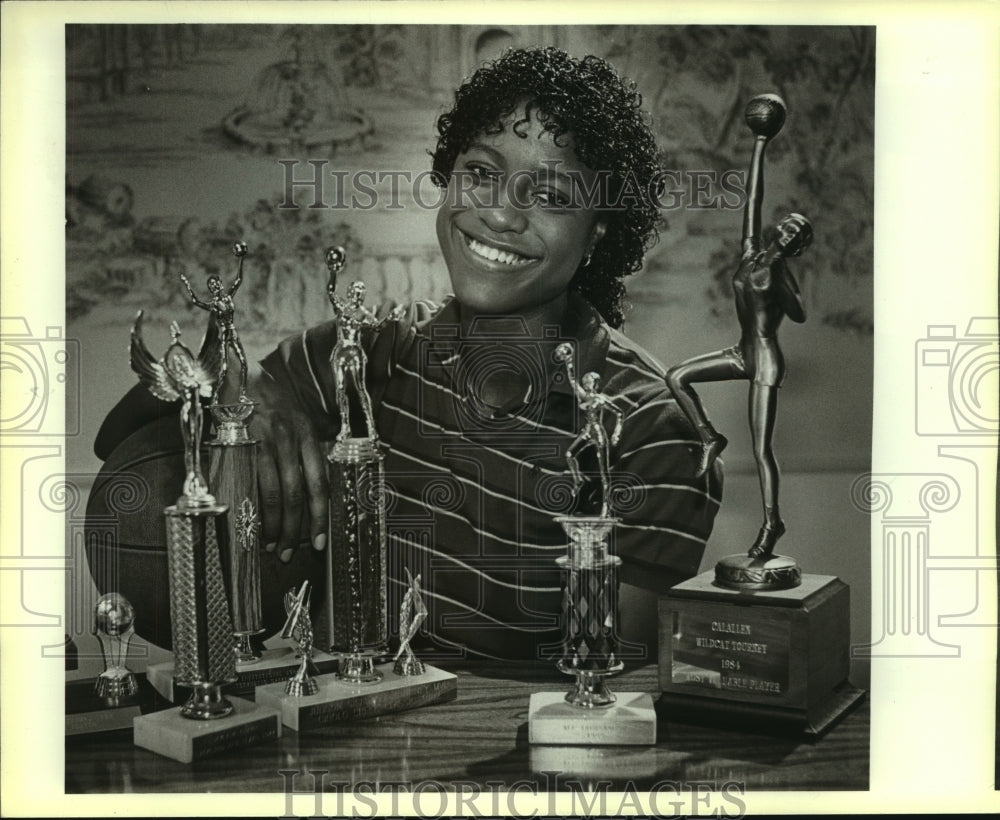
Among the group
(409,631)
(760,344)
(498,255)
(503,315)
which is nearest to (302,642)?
(409,631)

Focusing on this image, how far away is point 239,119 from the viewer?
8.39ft

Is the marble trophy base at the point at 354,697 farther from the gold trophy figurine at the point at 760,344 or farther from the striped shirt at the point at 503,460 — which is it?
the gold trophy figurine at the point at 760,344

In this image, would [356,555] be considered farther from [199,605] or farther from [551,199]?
[551,199]

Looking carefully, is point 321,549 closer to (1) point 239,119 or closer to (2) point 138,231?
(2) point 138,231

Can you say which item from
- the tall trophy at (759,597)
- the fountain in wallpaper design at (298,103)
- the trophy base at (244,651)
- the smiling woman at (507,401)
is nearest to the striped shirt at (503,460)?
the smiling woman at (507,401)

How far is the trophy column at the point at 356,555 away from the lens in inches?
93.1

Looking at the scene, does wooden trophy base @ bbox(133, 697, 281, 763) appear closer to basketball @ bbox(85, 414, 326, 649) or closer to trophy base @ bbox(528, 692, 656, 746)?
basketball @ bbox(85, 414, 326, 649)

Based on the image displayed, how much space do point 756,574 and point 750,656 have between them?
177mm

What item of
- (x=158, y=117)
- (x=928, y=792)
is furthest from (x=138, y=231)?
(x=928, y=792)

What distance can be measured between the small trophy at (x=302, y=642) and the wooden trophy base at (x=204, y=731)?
0.07 meters

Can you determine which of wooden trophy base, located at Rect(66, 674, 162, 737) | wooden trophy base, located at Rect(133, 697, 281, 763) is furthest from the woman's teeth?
wooden trophy base, located at Rect(66, 674, 162, 737)

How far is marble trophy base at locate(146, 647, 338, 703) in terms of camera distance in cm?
240

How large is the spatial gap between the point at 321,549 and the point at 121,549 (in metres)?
0.46

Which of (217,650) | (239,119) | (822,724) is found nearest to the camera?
(217,650)
